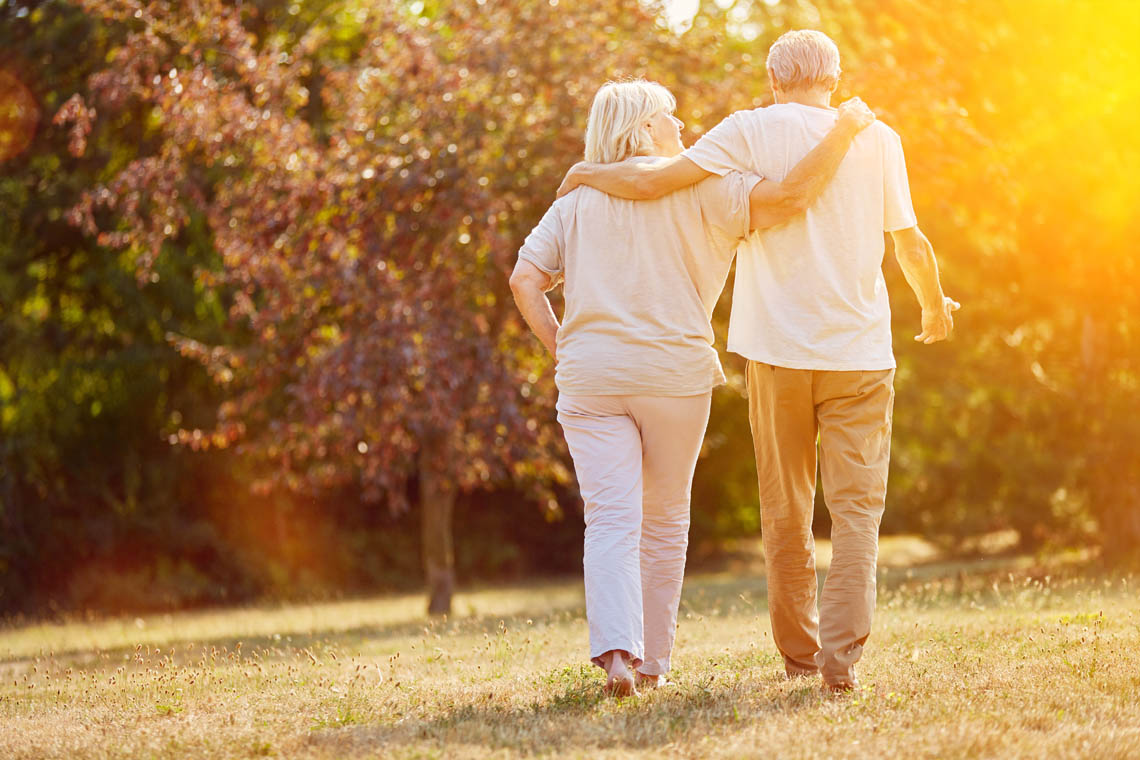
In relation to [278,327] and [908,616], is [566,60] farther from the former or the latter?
[908,616]

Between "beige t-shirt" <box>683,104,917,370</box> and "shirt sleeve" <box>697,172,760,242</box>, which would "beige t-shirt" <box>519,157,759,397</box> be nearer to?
"shirt sleeve" <box>697,172,760,242</box>

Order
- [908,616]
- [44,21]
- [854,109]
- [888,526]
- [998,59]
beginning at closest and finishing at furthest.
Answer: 1. [854,109]
2. [908,616]
3. [998,59]
4. [44,21]
5. [888,526]

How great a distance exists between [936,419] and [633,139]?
10.2 meters

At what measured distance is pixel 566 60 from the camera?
10.2 m

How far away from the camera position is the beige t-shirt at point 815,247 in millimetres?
4055

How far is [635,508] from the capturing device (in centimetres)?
410

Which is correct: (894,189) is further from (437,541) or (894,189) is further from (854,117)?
(437,541)

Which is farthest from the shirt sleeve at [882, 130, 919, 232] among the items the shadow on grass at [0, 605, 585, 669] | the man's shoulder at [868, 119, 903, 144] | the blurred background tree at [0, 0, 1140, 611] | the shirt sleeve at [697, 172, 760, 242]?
the blurred background tree at [0, 0, 1140, 611]

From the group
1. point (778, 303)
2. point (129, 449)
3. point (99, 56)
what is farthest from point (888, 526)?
point (778, 303)

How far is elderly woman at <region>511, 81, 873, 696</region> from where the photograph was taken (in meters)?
4.02

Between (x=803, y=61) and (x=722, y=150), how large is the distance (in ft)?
1.34

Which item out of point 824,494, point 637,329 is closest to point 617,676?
point 824,494

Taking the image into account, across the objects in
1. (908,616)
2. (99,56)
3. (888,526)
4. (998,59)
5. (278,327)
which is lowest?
(888,526)

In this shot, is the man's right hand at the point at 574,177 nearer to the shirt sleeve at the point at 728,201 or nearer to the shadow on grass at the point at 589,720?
the shirt sleeve at the point at 728,201
